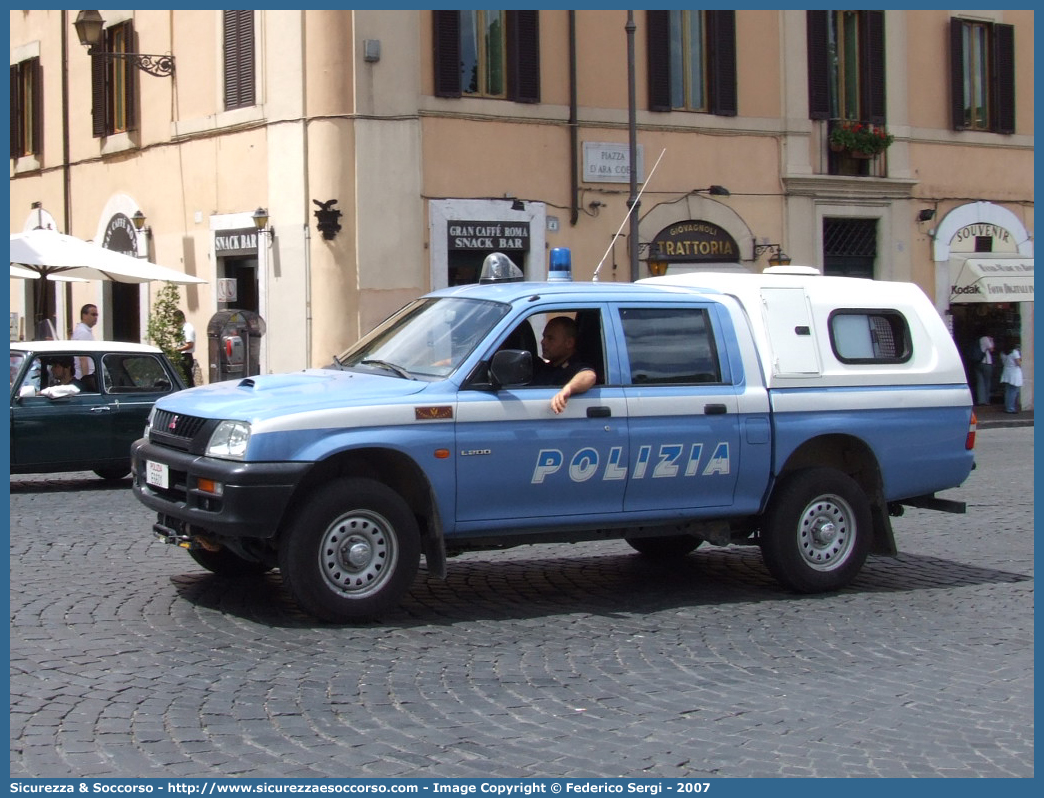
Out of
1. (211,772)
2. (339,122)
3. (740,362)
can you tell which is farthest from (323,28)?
(211,772)

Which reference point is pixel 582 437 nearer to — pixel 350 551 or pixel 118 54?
pixel 350 551

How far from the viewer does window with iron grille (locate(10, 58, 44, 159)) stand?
29.2 metres

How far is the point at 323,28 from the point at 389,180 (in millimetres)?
2399

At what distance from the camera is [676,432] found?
8.34 meters

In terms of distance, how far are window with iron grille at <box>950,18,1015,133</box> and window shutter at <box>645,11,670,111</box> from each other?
6.61 meters

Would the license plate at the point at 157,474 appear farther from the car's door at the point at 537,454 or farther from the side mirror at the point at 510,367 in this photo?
the side mirror at the point at 510,367

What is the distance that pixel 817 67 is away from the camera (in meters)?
25.3

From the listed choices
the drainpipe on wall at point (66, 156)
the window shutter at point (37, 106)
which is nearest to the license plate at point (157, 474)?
the drainpipe on wall at point (66, 156)

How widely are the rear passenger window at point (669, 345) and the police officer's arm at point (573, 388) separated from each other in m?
0.35

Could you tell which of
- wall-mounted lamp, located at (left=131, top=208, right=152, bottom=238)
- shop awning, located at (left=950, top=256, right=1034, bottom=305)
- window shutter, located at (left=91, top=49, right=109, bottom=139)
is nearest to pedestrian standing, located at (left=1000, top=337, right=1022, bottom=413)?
shop awning, located at (left=950, top=256, right=1034, bottom=305)

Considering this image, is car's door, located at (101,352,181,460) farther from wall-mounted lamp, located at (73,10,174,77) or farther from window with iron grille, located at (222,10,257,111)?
wall-mounted lamp, located at (73,10,174,77)

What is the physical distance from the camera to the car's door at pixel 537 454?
25.6 ft

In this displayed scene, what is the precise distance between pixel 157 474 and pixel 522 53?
15.7 meters

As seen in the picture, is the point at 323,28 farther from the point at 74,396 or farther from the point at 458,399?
the point at 458,399
